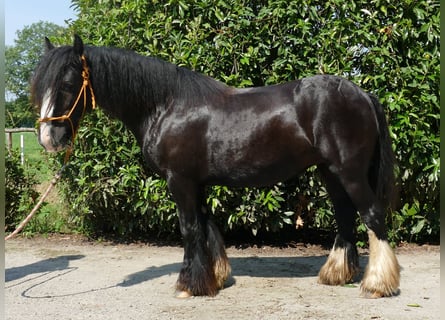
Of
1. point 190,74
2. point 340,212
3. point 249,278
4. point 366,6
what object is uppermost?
point 366,6

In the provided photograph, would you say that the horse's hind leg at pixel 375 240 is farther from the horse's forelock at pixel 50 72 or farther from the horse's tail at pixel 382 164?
the horse's forelock at pixel 50 72

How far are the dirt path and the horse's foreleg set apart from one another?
0.37 feet

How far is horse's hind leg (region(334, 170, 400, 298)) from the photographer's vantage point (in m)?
4.09

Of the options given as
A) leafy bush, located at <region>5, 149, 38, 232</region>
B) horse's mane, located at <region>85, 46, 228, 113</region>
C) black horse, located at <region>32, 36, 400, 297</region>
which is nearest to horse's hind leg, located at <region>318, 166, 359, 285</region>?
black horse, located at <region>32, 36, 400, 297</region>

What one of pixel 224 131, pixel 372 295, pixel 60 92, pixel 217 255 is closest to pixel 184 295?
pixel 217 255

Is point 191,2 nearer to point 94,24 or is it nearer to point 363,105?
point 94,24

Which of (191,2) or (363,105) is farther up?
(191,2)

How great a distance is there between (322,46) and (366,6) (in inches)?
29.7

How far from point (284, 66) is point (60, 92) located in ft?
9.15

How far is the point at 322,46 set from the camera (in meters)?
5.58

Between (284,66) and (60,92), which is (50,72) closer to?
(60,92)

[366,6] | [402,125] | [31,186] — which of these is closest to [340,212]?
[402,125]

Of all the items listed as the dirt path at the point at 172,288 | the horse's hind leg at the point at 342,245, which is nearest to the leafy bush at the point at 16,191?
the dirt path at the point at 172,288

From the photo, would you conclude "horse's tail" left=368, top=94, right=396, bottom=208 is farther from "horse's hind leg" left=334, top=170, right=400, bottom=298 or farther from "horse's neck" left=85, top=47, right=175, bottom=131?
"horse's neck" left=85, top=47, right=175, bottom=131
